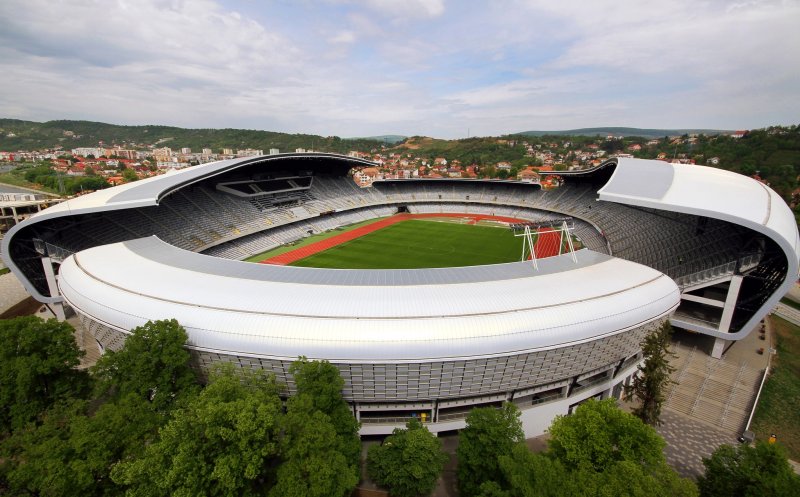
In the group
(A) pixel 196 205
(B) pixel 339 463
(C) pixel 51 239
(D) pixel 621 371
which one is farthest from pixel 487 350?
(A) pixel 196 205

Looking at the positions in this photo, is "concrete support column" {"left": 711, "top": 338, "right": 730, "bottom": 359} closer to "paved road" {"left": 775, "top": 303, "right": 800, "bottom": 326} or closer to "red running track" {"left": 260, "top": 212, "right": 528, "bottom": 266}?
"paved road" {"left": 775, "top": 303, "right": 800, "bottom": 326}

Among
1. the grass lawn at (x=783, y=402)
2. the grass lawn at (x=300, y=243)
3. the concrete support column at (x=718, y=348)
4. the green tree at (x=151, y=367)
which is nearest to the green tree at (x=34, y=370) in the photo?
the green tree at (x=151, y=367)

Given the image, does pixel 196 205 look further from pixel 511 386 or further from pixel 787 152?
pixel 787 152

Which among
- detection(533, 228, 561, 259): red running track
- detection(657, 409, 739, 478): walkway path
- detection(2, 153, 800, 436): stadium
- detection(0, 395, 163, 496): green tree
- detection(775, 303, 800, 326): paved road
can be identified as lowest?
detection(657, 409, 739, 478): walkway path

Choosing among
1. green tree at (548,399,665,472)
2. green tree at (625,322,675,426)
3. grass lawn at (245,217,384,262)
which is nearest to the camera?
green tree at (548,399,665,472)

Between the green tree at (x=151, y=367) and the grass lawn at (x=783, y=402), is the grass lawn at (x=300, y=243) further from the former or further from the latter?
the grass lawn at (x=783, y=402)

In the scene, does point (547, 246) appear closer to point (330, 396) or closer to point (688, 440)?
point (688, 440)

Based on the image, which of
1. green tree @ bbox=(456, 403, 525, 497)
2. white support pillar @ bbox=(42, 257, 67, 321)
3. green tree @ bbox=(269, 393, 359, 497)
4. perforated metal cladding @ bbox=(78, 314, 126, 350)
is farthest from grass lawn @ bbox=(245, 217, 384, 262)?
green tree @ bbox=(456, 403, 525, 497)

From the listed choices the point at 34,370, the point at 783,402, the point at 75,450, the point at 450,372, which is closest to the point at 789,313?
the point at 783,402
